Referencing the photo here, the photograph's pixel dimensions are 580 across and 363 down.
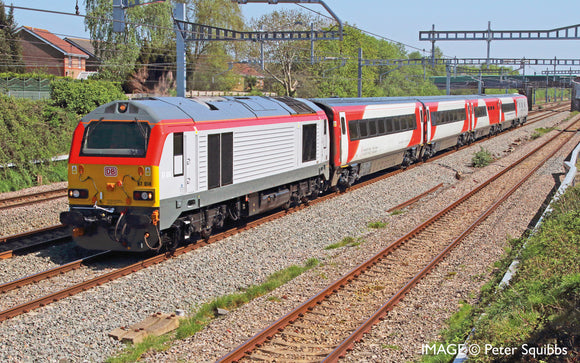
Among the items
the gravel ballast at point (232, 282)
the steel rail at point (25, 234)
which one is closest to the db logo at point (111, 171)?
the gravel ballast at point (232, 282)

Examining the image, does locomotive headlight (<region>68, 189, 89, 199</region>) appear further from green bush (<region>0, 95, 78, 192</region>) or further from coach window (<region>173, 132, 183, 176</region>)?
green bush (<region>0, 95, 78, 192</region>)

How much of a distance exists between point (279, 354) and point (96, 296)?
3.73 metres

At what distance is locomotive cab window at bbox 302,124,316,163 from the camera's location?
1759 centimetres

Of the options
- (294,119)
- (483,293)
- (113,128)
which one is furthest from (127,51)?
(483,293)

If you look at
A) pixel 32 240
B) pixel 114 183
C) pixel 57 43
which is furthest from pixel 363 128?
pixel 57 43

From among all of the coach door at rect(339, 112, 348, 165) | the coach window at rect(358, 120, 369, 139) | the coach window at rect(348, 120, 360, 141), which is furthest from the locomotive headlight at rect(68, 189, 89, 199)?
the coach window at rect(358, 120, 369, 139)

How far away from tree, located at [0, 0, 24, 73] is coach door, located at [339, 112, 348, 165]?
3633 centimetres

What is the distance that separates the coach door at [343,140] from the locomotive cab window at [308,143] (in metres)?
1.89

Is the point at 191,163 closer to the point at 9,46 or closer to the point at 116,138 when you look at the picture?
the point at 116,138

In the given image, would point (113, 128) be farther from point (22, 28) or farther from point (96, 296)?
point (22, 28)

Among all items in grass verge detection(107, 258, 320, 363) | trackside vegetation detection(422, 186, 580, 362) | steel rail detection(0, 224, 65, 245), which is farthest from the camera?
steel rail detection(0, 224, 65, 245)

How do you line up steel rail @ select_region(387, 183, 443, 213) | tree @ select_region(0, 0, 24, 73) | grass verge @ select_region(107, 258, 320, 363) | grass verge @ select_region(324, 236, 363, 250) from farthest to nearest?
tree @ select_region(0, 0, 24, 73) → steel rail @ select_region(387, 183, 443, 213) → grass verge @ select_region(324, 236, 363, 250) → grass verge @ select_region(107, 258, 320, 363)

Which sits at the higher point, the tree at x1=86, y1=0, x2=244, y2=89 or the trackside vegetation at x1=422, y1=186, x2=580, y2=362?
the tree at x1=86, y1=0, x2=244, y2=89

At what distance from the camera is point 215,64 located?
2208 inches
